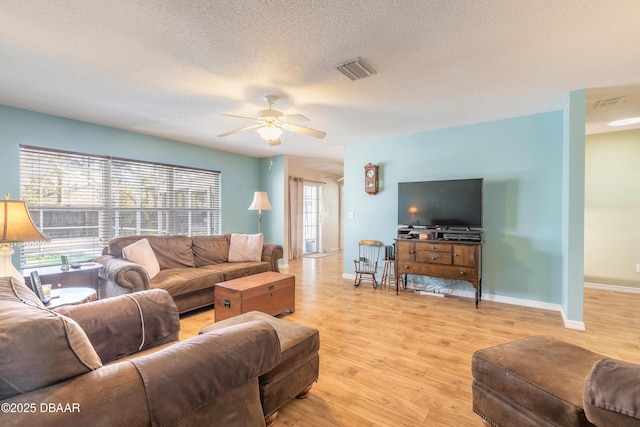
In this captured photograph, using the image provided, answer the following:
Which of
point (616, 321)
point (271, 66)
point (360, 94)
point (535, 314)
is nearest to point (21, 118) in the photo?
point (271, 66)

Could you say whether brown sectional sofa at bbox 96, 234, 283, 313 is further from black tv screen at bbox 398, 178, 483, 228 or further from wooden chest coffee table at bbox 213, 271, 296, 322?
black tv screen at bbox 398, 178, 483, 228

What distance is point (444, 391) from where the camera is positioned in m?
1.93

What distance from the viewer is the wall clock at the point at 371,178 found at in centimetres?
477

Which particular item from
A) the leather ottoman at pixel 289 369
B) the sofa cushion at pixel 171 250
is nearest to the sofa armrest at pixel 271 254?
the sofa cushion at pixel 171 250

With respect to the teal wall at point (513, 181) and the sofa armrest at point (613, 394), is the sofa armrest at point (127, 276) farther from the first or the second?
the teal wall at point (513, 181)

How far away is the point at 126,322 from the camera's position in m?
1.56

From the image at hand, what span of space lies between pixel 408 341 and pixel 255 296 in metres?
1.57

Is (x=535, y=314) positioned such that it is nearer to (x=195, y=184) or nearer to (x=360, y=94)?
(x=360, y=94)

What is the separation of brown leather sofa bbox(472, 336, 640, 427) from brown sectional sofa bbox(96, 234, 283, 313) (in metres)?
2.92

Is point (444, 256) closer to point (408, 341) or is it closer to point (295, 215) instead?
point (408, 341)

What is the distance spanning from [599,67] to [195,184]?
A: 5.51m

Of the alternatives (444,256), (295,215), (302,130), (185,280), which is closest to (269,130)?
(302,130)

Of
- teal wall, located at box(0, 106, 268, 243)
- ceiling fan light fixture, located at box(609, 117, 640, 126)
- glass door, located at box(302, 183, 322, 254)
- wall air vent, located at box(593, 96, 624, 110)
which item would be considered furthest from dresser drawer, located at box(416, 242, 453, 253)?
glass door, located at box(302, 183, 322, 254)

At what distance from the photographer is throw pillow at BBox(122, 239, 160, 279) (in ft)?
10.5
